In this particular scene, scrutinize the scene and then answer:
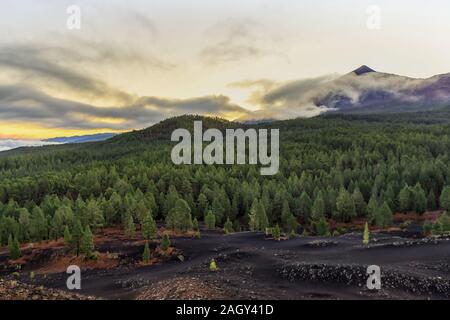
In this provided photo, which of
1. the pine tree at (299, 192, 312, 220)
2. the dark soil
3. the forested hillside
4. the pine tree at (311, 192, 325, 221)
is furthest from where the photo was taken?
the pine tree at (299, 192, 312, 220)

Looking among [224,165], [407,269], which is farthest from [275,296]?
[224,165]

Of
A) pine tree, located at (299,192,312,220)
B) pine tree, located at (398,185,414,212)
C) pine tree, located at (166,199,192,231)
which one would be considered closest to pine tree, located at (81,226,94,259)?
pine tree, located at (166,199,192,231)

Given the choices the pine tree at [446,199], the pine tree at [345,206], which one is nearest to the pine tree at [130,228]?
the pine tree at [345,206]

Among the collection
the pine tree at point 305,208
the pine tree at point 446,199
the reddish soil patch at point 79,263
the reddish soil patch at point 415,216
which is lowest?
the reddish soil patch at point 79,263

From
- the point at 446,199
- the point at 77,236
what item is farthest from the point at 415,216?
the point at 77,236

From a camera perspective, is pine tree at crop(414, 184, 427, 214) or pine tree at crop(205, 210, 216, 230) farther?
pine tree at crop(414, 184, 427, 214)

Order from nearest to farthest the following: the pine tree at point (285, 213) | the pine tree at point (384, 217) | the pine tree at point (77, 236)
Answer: the pine tree at point (77, 236) → the pine tree at point (384, 217) → the pine tree at point (285, 213)

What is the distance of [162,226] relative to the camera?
91.6 meters

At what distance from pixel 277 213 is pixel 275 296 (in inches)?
2785

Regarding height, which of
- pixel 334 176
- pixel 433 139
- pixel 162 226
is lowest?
pixel 162 226

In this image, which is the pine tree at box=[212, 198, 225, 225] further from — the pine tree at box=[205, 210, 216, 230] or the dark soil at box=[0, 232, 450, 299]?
the dark soil at box=[0, 232, 450, 299]

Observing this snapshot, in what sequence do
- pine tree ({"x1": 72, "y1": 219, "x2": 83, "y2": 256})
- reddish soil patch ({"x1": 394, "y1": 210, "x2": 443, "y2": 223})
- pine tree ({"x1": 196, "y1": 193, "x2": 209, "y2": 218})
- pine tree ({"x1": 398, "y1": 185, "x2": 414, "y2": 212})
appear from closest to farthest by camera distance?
pine tree ({"x1": 72, "y1": 219, "x2": 83, "y2": 256}), reddish soil patch ({"x1": 394, "y1": 210, "x2": 443, "y2": 223}), pine tree ({"x1": 398, "y1": 185, "x2": 414, "y2": 212}), pine tree ({"x1": 196, "y1": 193, "x2": 209, "y2": 218})

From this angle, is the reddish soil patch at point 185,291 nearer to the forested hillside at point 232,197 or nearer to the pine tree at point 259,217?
the forested hillside at point 232,197

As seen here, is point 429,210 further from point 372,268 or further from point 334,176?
point 372,268
